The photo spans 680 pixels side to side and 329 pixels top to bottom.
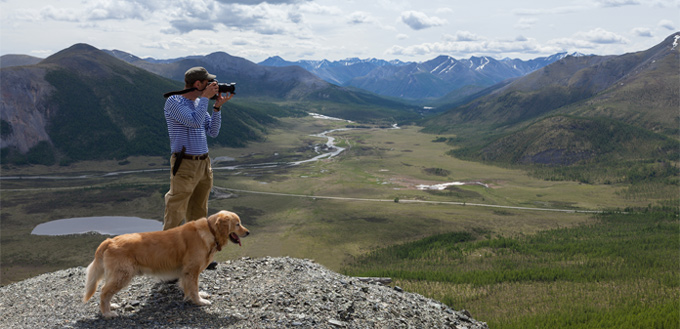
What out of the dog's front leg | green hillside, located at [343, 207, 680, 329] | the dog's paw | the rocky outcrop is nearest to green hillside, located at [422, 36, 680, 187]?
green hillside, located at [343, 207, 680, 329]

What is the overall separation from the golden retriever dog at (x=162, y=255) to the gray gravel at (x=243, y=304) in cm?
71

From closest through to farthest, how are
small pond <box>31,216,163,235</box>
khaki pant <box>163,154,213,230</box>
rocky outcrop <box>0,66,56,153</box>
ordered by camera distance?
khaki pant <box>163,154,213,230</box> < small pond <box>31,216,163,235</box> < rocky outcrop <box>0,66,56,153</box>

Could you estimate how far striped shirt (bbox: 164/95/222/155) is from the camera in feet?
38.5

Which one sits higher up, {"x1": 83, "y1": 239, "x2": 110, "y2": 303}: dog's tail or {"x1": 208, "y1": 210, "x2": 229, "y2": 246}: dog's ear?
{"x1": 208, "y1": 210, "x2": 229, "y2": 246}: dog's ear

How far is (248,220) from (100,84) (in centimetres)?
16169

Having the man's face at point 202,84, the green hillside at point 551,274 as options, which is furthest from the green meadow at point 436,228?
the man's face at point 202,84

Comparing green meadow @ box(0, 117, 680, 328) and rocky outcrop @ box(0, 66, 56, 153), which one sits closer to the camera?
green meadow @ box(0, 117, 680, 328)

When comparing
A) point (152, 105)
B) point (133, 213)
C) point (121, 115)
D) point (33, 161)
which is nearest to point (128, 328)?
point (133, 213)

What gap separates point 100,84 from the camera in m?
193

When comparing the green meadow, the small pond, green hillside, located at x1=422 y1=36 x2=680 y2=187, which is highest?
green hillside, located at x1=422 y1=36 x2=680 y2=187

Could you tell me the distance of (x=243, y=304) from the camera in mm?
12562

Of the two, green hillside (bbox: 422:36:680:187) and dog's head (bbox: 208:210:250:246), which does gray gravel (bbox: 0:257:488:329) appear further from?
green hillside (bbox: 422:36:680:187)

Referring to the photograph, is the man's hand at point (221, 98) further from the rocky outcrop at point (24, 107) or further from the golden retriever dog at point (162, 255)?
the rocky outcrop at point (24, 107)

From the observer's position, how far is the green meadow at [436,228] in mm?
33906
